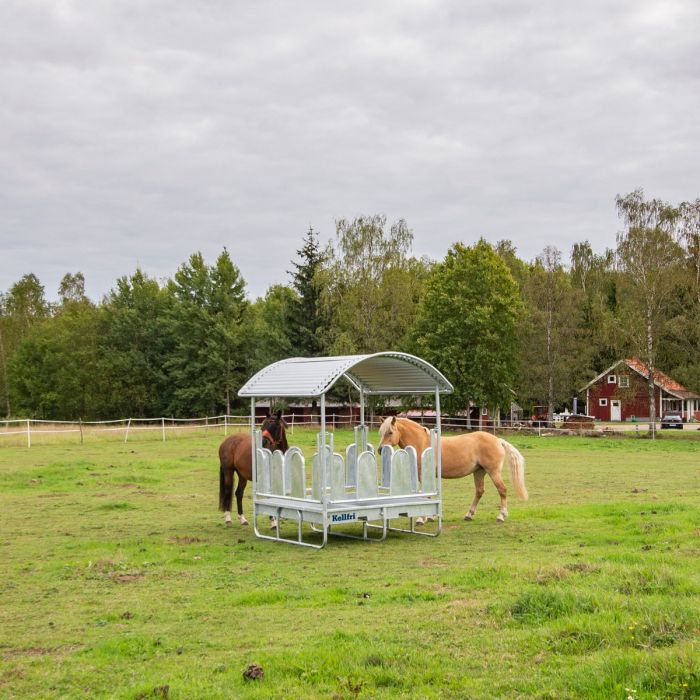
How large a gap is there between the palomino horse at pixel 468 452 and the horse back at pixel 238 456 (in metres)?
Answer: 2.26

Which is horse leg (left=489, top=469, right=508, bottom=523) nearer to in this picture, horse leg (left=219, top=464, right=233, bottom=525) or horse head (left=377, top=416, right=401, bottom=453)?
horse head (left=377, top=416, right=401, bottom=453)

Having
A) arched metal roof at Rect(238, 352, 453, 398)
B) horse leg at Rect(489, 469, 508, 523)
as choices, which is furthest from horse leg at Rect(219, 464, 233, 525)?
horse leg at Rect(489, 469, 508, 523)

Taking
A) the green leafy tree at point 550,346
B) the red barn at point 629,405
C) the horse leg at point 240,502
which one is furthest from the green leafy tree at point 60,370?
the horse leg at point 240,502

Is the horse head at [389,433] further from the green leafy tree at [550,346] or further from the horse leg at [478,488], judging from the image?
the green leafy tree at [550,346]

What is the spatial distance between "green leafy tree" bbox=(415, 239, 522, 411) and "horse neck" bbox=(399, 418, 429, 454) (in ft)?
114

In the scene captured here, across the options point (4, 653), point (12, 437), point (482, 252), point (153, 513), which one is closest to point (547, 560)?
point (4, 653)

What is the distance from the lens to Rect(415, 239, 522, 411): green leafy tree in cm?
4856

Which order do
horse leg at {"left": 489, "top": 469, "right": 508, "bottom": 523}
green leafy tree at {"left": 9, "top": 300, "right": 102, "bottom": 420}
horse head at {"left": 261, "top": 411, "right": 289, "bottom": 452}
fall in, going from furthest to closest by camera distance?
green leafy tree at {"left": 9, "top": 300, "right": 102, "bottom": 420} → horse leg at {"left": 489, "top": 469, "right": 508, "bottom": 523} → horse head at {"left": 261, "top": 411, "right": 289, "bottom": 452}

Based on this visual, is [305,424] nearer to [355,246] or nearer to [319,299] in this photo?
[319,299]

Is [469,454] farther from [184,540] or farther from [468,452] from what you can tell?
[184,540]

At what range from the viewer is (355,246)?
5359 centimetres

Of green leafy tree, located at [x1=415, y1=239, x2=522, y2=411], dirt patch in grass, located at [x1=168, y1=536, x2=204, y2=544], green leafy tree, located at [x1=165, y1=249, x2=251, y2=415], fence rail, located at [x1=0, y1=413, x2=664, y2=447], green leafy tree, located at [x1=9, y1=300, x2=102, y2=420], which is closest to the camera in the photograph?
dirt patch in grass, located at [x1=168, y1=536, x2=204, y2=544]

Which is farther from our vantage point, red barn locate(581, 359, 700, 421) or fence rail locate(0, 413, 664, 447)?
red barn locate(581, 359, 700, 421)

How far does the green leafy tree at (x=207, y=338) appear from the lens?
62688 millimetres
